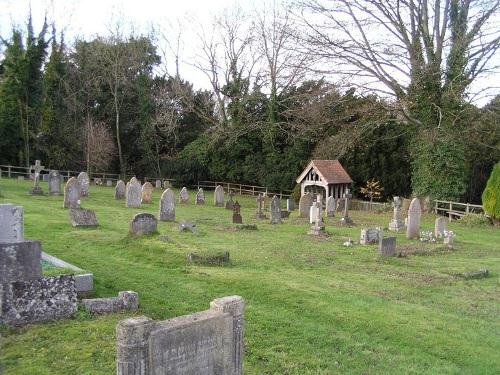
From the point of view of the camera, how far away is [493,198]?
79.7 ft

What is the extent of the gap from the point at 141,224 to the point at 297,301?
6157 millimetres

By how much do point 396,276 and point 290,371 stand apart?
6.49 meters

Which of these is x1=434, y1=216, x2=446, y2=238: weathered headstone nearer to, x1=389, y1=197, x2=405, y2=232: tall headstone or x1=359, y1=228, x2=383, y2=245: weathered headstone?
x1=389, y1=197, x2=405, y2=232: tall headstone

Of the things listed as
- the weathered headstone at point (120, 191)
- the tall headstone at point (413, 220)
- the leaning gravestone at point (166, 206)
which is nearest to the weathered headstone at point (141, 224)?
the leaning gravestone at point (166, 206)

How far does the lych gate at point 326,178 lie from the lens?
94.5ft

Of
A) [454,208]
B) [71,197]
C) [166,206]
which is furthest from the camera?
[454,208]

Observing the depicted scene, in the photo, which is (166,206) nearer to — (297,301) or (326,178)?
(297,301)

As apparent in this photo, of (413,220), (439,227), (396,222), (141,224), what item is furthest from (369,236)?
(141,224)

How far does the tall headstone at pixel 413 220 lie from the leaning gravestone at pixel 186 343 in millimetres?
14405

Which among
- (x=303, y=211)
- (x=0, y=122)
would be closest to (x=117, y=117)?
(x=0, y=122)

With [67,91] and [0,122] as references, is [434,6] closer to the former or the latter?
[67,91]

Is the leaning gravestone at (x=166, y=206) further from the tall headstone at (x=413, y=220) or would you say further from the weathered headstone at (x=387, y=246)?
the tall headstone at (x=413, y=220)

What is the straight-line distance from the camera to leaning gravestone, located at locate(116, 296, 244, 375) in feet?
14.9

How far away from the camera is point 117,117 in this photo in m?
43.1
